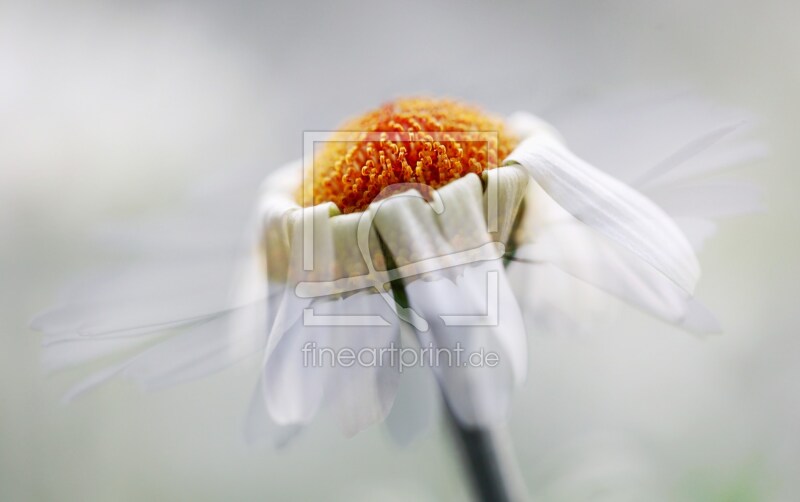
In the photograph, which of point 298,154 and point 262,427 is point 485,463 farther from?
point 298,154

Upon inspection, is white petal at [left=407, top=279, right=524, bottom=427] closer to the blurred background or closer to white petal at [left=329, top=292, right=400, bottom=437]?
white petal at [left=329, top=292, right=400, bottom=437]

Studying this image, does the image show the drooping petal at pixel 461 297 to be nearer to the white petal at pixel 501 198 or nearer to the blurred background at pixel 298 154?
the white petal at pixel 501 198

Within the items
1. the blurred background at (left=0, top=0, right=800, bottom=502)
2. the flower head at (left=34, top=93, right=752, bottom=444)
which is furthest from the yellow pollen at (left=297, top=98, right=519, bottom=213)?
the blurred background at (left=0, top=0, right=800, bottom=502)

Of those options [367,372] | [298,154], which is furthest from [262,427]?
[298,154]

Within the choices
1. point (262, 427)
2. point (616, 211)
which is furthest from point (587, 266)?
point (262, 427)

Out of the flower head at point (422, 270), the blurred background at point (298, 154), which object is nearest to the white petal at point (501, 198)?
the flower head at point (422, 270)

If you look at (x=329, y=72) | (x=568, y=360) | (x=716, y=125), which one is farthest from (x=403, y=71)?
(x=716, y=125)

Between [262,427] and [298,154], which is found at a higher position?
[298,154]

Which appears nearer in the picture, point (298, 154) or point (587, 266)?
point (587, 266)
